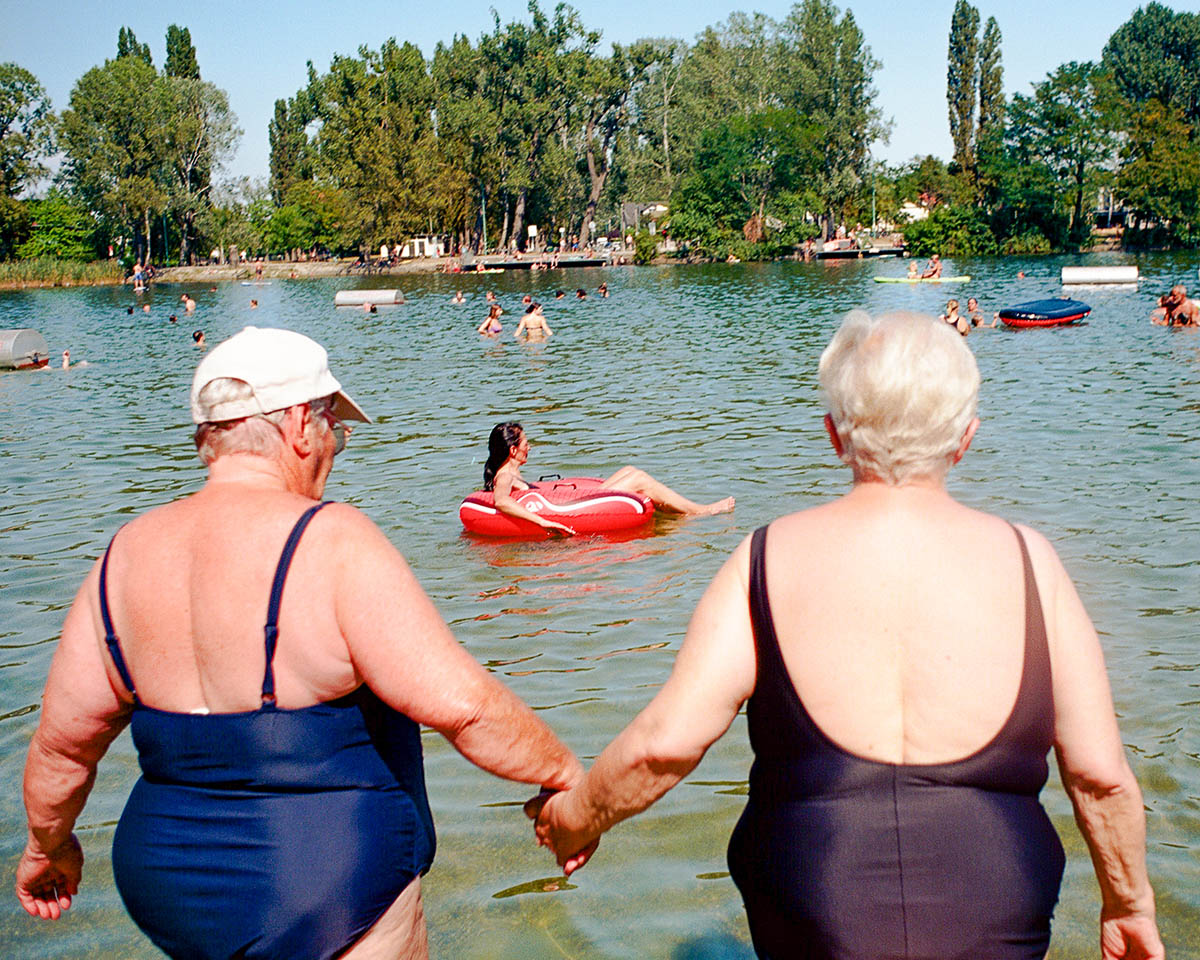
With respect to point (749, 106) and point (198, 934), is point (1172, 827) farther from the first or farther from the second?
point (749, 106)

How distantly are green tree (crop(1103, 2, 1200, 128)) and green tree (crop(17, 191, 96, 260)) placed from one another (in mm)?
73737

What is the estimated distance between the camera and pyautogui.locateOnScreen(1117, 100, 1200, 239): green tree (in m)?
65.0

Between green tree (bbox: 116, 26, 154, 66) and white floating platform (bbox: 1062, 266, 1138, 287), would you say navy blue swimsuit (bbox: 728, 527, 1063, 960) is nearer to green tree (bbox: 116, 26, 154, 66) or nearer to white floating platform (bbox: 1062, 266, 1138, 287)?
white floating platform (bbox: 1062, 266, 1138, 287)

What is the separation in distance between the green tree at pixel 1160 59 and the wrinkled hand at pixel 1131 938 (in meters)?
90.1

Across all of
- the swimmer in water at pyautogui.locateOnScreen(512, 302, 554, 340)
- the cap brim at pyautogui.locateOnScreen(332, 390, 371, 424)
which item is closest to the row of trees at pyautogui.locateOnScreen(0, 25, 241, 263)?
the swimmer in water at pyautogui.locateOnScreen(512, 302, 554, 340)

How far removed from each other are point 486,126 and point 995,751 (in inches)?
2970

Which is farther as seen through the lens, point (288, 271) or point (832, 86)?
point (288, 271)

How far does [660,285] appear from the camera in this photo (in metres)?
50.2

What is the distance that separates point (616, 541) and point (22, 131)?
82.9 metres

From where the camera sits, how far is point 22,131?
7838cm

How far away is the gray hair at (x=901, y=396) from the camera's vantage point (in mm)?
2092

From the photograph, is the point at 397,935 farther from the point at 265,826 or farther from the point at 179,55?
the point at 179,55

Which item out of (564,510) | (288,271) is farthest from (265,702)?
(288,271)

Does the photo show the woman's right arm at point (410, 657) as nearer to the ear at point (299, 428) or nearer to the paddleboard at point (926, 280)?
the ear at point (299, 428)
